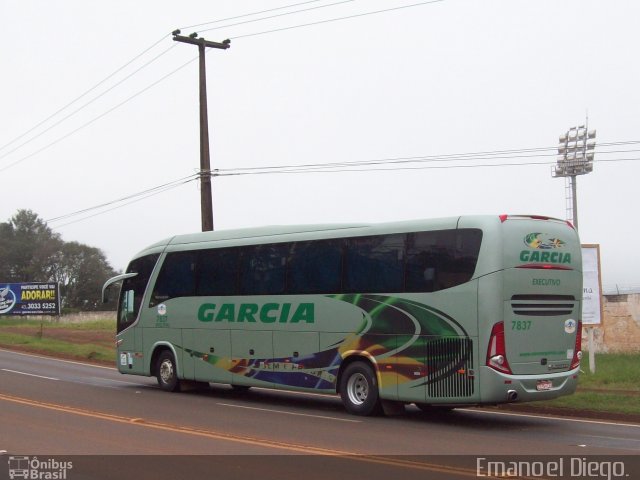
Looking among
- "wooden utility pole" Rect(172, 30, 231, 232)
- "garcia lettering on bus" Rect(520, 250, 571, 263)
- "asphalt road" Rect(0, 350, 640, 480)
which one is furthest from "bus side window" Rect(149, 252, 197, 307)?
"garcia lettering on bus" Rect(520, 250, 571, 263)

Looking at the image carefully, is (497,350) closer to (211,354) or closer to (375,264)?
(375,264)

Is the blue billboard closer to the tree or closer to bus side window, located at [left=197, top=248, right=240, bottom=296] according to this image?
bus side window, located at [left=197, top=248, right=240, bottom=296]

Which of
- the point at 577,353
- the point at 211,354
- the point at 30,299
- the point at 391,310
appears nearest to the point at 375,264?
the point at 391,310

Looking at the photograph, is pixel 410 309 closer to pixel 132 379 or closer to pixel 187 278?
pixel 187 278

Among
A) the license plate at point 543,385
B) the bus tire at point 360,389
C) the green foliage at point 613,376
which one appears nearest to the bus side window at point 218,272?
the bus tire at point 360,389

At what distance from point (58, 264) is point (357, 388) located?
110 m

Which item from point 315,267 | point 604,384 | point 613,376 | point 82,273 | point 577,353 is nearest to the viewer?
point 577,353

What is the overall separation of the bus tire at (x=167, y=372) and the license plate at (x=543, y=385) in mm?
9350

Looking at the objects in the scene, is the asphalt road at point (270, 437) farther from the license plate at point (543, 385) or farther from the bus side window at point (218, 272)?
the bus side window at point (218, 272)

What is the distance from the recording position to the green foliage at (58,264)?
116000 millimetres

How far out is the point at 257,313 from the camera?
18016 millimetres

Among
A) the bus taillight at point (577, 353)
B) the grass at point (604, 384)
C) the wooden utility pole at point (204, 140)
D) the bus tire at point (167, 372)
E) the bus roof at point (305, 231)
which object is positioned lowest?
the grass at point (604, 384)

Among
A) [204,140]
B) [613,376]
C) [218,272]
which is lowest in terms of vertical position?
[613,376]

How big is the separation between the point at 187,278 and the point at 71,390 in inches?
145
